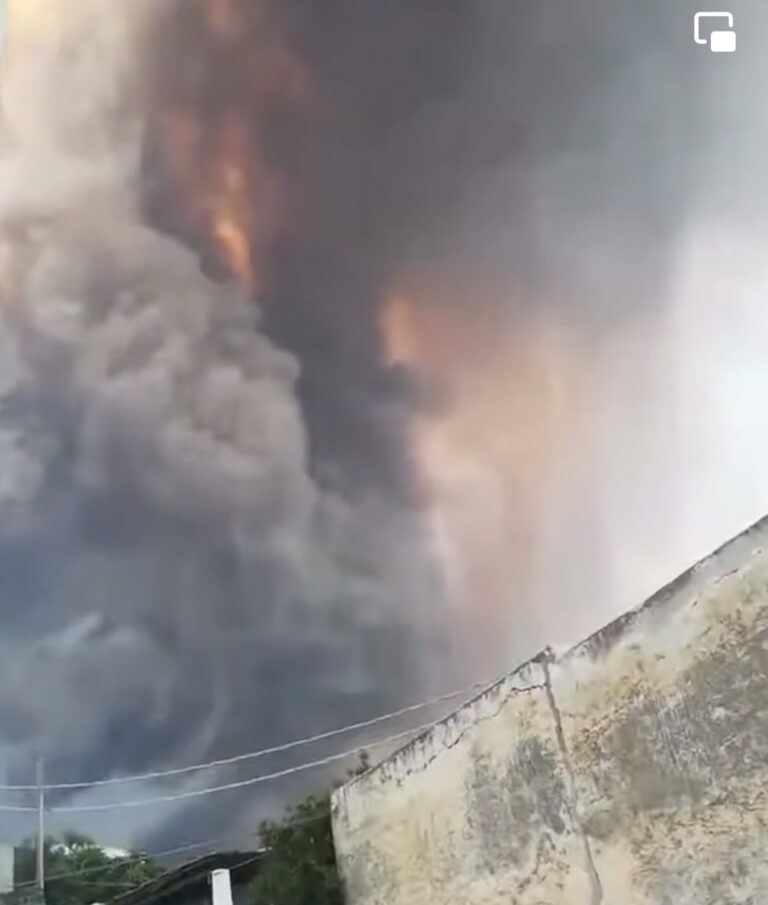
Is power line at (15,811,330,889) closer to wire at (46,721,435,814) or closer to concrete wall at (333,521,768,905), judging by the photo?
wire at (46,721,435,814)

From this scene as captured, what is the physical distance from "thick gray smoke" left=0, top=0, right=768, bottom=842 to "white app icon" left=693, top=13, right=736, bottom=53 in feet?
0.56

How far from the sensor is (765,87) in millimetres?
2496

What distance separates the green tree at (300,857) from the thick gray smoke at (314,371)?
0.21 metres

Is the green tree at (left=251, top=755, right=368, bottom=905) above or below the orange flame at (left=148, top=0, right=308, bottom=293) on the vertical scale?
below

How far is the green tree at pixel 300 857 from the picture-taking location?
310 centimetres

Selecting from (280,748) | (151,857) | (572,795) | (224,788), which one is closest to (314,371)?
(280,748)

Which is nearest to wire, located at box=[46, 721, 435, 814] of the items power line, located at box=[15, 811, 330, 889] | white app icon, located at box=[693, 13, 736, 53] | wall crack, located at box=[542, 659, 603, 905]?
power line, located at box=[15, 811, 330, 889]

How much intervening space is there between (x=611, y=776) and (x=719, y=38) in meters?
1.79

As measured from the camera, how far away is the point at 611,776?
2504mm

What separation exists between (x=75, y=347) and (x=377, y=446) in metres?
0.89

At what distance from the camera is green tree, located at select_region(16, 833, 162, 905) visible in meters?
2.77

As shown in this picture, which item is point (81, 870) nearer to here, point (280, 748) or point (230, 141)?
point (280, 748)

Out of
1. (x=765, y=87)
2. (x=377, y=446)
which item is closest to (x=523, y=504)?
(x=377, y=446)

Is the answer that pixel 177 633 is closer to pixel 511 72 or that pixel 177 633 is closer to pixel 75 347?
pixel 75 347
